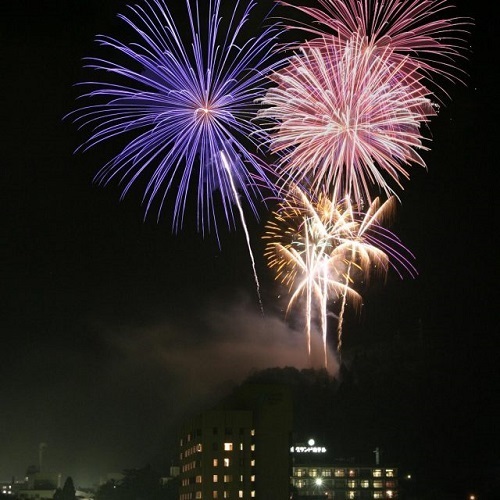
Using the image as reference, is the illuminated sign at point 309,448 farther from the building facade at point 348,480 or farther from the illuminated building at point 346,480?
the building facade at point 348,480

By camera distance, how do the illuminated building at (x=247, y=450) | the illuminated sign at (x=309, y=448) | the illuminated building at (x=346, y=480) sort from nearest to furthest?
the illuminated building at (x=247, y=450), the illuminated building at (x=346, y=480), the illuminated sign at (x=309, y=448)

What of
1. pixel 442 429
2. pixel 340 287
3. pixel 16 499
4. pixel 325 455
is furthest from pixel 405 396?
pixel 340 287

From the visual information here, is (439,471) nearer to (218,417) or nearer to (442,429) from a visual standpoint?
(442,429)

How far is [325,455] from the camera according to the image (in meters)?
97.5

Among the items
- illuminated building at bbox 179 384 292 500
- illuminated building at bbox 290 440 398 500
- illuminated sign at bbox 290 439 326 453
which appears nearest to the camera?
illuminated building at bbox 179 384 292 500

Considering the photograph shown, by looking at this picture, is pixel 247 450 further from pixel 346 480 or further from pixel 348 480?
pixel 348 480

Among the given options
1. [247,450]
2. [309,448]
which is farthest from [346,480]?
[247,450]

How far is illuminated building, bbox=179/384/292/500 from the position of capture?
62781 millimetres

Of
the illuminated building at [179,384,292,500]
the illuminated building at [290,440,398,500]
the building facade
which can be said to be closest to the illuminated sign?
the illuminated building at [290,440,398,500]

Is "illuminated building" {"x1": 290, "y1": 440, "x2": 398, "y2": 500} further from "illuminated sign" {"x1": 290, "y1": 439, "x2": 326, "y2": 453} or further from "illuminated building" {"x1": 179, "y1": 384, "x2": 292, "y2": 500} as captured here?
"illuminated building" {"x1": 179, "y1": 384, "x2": 292, "y2": 500}

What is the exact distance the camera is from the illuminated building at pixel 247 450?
62.8 metres

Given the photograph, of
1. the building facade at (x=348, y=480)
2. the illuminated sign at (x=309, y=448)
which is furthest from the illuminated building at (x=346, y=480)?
the illuminated sign at (x=309, y=448)

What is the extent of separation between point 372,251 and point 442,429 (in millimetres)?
81162

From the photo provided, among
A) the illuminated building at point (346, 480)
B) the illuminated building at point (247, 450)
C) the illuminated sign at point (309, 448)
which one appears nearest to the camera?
the illuminated building at point (247, 450)
